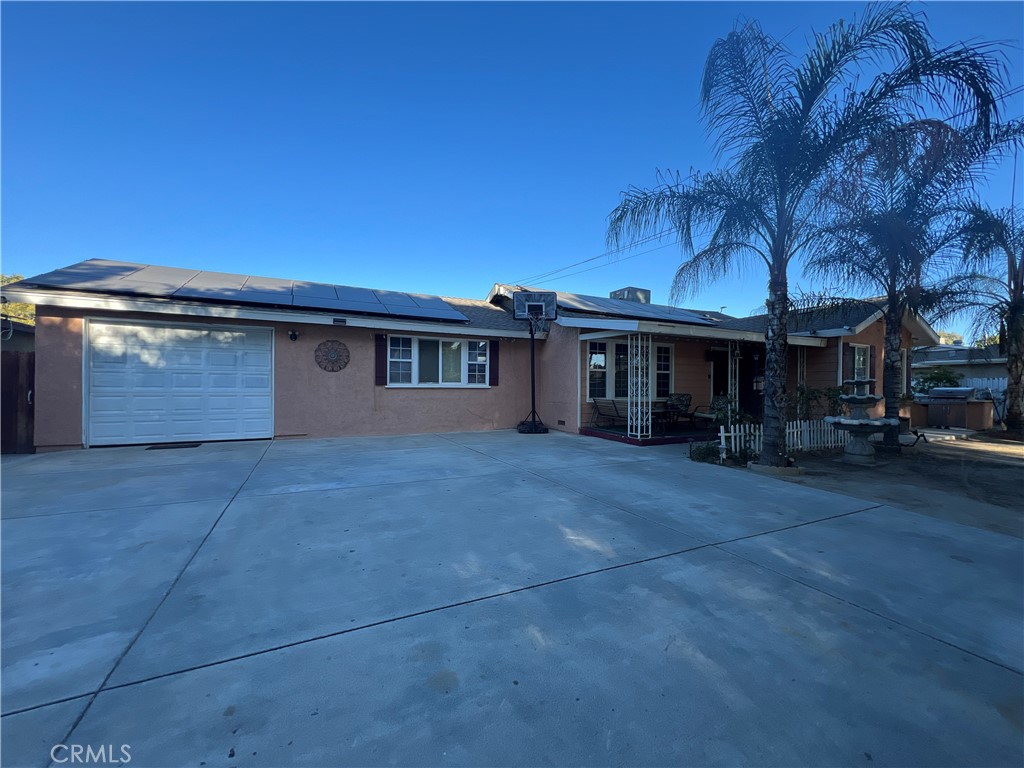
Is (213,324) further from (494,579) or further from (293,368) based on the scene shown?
(494,579)

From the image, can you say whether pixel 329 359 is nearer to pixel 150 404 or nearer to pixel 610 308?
pixel 150 404

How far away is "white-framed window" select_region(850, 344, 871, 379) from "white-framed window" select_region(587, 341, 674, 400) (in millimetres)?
6259

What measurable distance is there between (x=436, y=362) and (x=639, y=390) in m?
5.17

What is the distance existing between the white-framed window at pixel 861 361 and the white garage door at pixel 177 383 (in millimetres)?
16632

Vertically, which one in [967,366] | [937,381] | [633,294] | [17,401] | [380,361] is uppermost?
[633,294]

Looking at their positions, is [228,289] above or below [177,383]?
above

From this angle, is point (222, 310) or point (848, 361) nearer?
point (222, 310)

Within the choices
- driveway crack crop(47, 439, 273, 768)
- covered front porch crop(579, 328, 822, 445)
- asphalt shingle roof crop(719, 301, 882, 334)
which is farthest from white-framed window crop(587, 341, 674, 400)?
driveway crack crop(47, 439, 273, 768)

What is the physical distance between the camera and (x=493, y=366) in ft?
39.0

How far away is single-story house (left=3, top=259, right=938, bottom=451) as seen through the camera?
823 cm

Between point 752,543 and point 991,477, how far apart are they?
621 centimetres

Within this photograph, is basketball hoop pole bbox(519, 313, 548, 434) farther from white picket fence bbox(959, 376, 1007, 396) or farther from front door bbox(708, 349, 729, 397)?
white picket fence bbox(959, 376, 1007, 396)

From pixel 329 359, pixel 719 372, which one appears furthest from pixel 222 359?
pixel 719 372

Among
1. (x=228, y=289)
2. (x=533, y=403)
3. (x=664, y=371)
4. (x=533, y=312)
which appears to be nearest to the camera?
(x=228, y=289)
